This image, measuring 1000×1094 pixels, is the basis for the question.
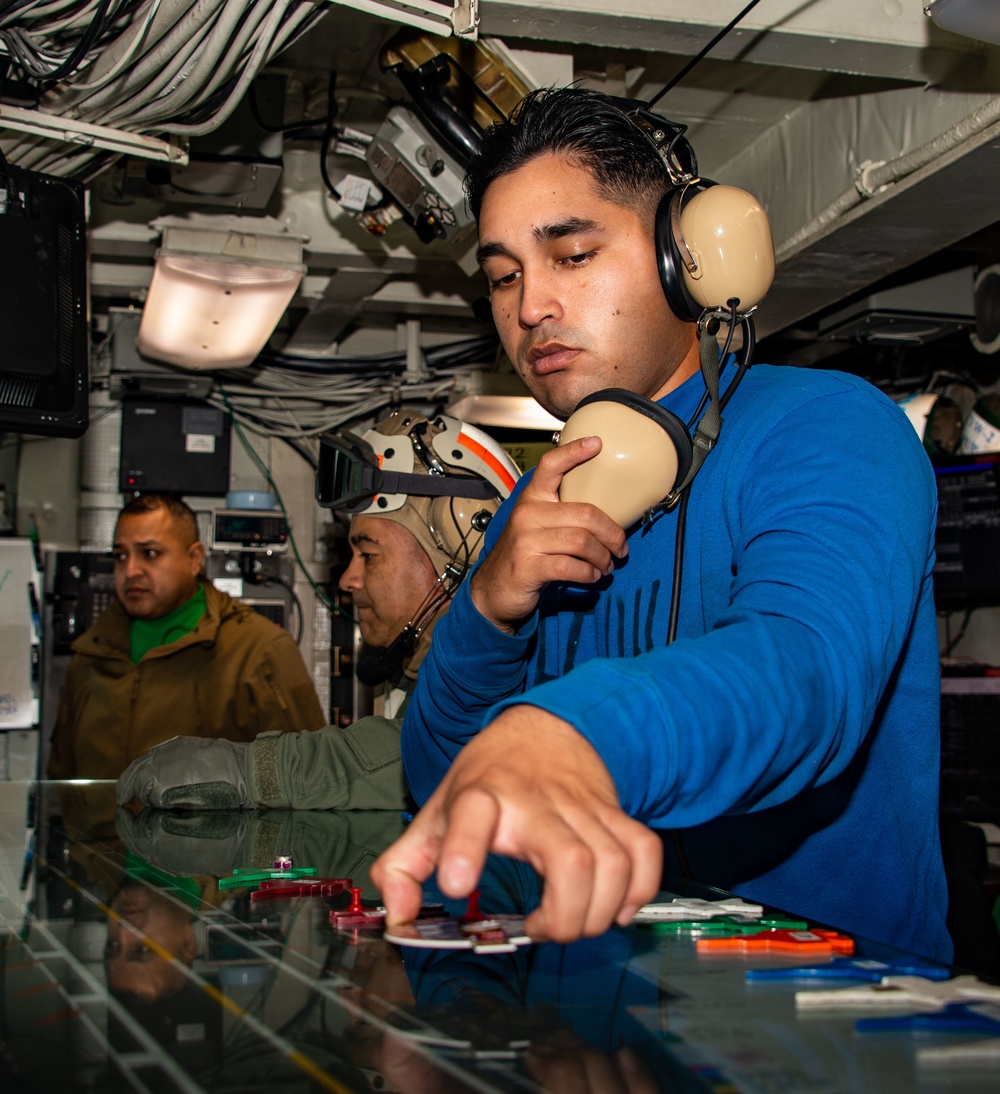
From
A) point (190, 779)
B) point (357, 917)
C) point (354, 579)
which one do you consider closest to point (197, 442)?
point (354, 579)

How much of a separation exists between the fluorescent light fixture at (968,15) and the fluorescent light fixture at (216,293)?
6.69 ft

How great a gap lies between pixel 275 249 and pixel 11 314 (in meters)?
1.30

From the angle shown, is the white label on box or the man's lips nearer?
the man's lips

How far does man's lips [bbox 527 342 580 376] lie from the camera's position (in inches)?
51.2

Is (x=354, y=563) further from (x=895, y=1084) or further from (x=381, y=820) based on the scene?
(x=895, y=1084)

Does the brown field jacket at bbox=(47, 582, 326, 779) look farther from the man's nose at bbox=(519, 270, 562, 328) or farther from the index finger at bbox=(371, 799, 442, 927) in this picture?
the index finger at bbox=(371, 799, 442, 927)

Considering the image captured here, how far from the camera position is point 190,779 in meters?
1.87

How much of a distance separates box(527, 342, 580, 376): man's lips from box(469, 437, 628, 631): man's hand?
0.64ft

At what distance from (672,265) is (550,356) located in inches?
7.0

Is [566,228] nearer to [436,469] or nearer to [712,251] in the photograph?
[712,251]

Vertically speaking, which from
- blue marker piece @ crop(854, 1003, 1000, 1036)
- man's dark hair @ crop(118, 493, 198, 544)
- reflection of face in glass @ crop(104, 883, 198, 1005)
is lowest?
reflection of face in glass @ crop(104, 883, 198, 1005)

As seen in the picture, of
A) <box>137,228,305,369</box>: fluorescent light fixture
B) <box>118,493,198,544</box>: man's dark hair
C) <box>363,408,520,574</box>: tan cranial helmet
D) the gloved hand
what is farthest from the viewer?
<box>118,493,198,544</box>: man's dark hair

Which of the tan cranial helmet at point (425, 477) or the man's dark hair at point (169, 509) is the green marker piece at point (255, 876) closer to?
the tan cranial helmet at point (425, 477)

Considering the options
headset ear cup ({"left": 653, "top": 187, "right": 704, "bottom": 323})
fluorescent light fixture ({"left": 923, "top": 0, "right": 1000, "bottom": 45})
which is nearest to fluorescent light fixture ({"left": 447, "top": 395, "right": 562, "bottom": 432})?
fluorescent light fixture ({"left": 923, "top": 0, "right": 1000, "bottom": 45})
